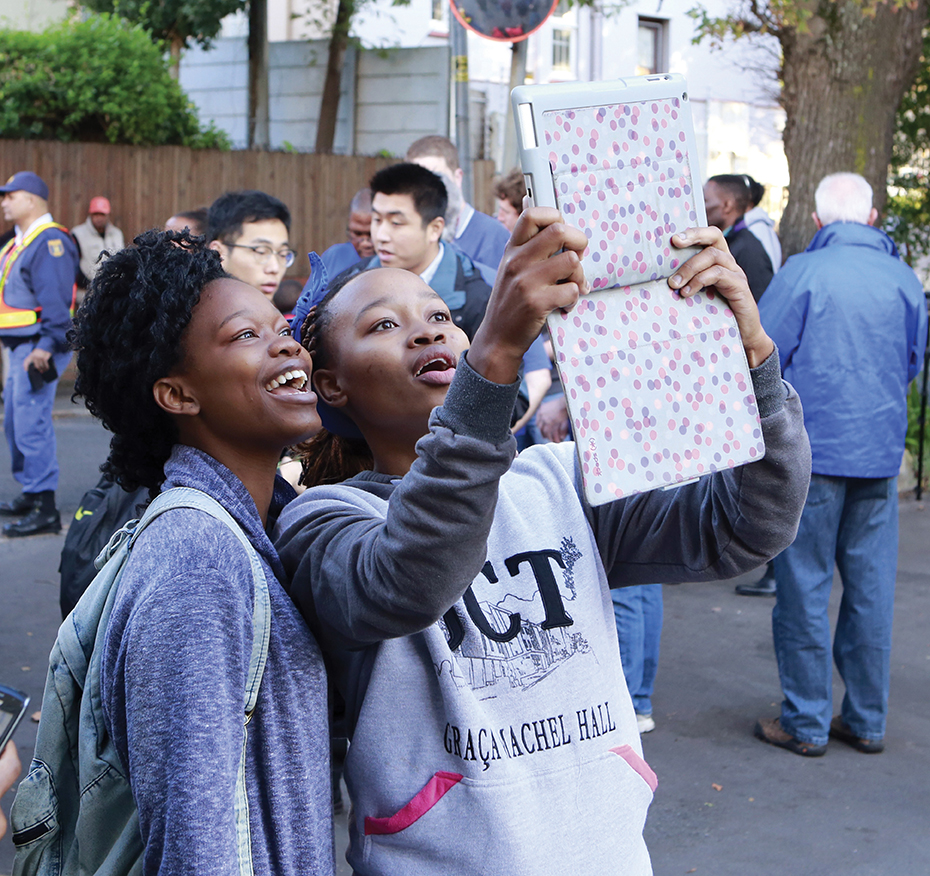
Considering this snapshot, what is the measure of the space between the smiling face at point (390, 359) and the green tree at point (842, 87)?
7245mm

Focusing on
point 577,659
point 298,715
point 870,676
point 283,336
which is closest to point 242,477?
point 283,336

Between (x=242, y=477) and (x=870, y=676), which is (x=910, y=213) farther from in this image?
(x=242, y=477)

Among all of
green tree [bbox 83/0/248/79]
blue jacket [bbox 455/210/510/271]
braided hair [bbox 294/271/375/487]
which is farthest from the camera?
green tree [bbox 83/0/248/79]

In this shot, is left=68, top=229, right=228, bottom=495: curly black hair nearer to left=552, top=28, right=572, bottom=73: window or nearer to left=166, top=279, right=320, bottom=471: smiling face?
left=166, top=279, right=320, bottom=471: smiling face

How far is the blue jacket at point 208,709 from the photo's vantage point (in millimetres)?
1375

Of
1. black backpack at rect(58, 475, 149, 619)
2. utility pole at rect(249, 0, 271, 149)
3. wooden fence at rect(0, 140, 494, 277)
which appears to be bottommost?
black backpack at rect(58, 475, 149, 619)

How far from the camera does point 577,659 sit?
5.41 feet

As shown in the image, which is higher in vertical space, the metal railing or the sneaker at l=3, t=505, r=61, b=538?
the metal railing

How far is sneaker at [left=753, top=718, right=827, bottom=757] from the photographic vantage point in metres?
4.41

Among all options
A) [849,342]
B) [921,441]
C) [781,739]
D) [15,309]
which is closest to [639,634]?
[781,739]

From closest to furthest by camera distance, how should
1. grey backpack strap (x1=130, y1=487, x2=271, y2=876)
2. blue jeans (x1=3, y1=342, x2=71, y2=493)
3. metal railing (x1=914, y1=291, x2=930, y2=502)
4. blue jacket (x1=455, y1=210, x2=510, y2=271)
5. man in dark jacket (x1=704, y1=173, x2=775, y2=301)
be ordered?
grey backpack strap (x1=130, y1=487, x2=271, y2=876) < blue jacket (x1=455, y1=210, x2=510, y2=271) < man in dark jacket (x1=704, y1=173, x2=775, y2=301) < blue jeans (x1=3, y1=342, x2=71, y2=493) < metal railing (x1=914, y1=291, x2=930, y2=502)

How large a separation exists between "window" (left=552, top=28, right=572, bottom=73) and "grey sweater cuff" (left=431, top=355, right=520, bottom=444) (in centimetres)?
2252

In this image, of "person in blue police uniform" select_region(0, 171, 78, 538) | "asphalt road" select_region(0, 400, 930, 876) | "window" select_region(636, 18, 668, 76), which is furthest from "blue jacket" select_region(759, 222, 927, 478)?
"window" select_region(636, 18, 668, 76)

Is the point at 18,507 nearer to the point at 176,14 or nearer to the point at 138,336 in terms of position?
the point at 138,336
